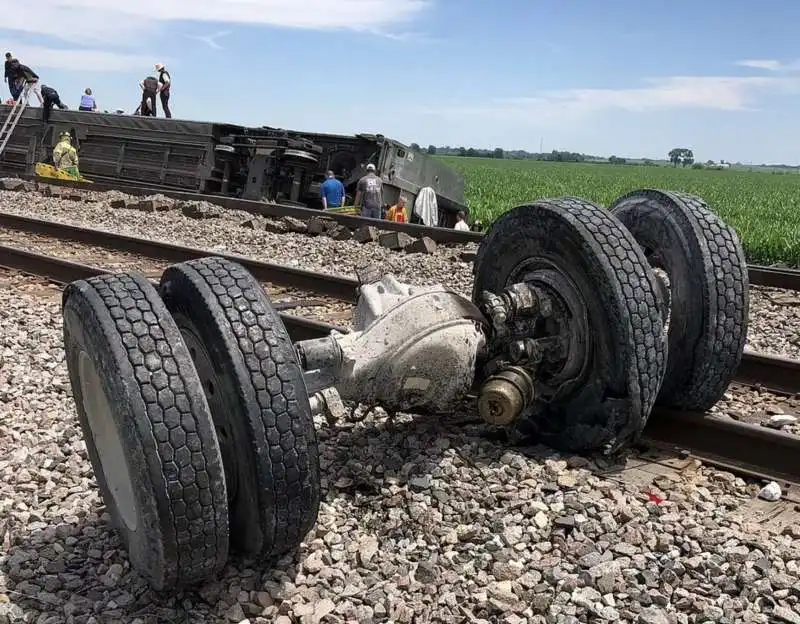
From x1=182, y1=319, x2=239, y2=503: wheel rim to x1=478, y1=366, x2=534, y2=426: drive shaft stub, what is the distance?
1.31m

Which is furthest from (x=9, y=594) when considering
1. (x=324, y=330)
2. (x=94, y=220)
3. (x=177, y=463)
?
(x=94, y=220)

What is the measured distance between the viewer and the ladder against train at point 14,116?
2261 centimetres

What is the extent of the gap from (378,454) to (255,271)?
207 inches

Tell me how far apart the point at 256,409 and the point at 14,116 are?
2316 cm

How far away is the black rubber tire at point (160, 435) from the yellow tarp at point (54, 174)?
16985 mm

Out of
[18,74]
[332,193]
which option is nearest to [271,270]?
[332,193]

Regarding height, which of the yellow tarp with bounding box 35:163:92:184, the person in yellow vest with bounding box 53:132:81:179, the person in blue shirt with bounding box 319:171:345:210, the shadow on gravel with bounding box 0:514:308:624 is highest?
the person in blue shirt with bounding box 319:171:345:210

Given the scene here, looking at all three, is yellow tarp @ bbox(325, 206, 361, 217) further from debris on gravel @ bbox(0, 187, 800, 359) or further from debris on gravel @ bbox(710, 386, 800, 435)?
debris on gravel @ bbox(710, 386, 800, 435)

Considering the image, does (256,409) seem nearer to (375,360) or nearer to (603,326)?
(375,360)

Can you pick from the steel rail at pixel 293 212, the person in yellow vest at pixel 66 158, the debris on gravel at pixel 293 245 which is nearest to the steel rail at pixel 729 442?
the debris on gravel at pixel 293 245

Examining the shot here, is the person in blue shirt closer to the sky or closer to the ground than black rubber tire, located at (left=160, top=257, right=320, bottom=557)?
closer to the sky

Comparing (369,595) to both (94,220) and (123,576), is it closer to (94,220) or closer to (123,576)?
(123,576)

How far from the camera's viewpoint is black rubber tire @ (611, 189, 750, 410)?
420 cm

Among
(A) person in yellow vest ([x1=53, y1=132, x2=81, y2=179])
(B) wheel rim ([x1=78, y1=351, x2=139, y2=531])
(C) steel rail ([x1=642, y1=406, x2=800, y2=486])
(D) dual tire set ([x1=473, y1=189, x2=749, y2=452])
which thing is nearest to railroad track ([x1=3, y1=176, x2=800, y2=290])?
(A) person in yellow vest ([x1=53, y1=132, x2=81, y2=179])
